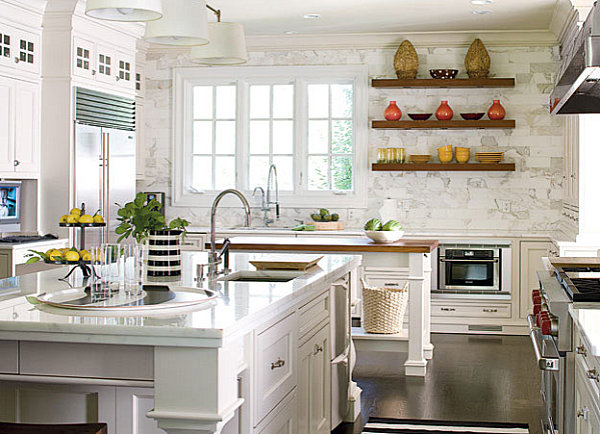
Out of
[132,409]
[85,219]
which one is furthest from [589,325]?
[85,219]

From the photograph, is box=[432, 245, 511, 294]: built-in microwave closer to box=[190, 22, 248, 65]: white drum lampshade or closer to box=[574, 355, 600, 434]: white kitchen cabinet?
box=[190, 22, 248, 65]: white drum lampshade

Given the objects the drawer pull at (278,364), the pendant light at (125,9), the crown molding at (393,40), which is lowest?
the drawer pull at (278,364)

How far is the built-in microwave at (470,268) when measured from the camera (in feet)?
22.7

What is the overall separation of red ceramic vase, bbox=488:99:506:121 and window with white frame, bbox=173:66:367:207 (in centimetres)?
119

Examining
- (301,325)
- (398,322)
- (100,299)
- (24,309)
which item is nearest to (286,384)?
(301,325)

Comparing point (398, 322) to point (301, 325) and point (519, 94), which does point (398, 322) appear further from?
point (519, 94)

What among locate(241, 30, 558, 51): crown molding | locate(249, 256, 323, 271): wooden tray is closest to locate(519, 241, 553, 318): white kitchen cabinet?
locate(241, 30, 558, 51): crown molding

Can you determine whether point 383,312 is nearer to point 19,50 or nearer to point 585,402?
point 585,402

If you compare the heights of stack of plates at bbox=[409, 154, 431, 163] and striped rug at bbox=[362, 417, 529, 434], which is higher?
stack of plates at bbox=[409, 154, 431, 163]

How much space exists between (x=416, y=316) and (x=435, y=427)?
3.88 ft

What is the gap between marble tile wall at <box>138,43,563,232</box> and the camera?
7348 mm

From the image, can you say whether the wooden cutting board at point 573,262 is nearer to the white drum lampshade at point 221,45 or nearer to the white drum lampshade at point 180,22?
the white drum lampshade at point 221,45

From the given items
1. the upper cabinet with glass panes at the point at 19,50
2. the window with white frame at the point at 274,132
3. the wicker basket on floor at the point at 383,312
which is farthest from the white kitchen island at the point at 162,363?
the window with white frame at the point at 274,132

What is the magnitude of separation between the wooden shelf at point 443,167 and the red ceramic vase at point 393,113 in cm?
43
